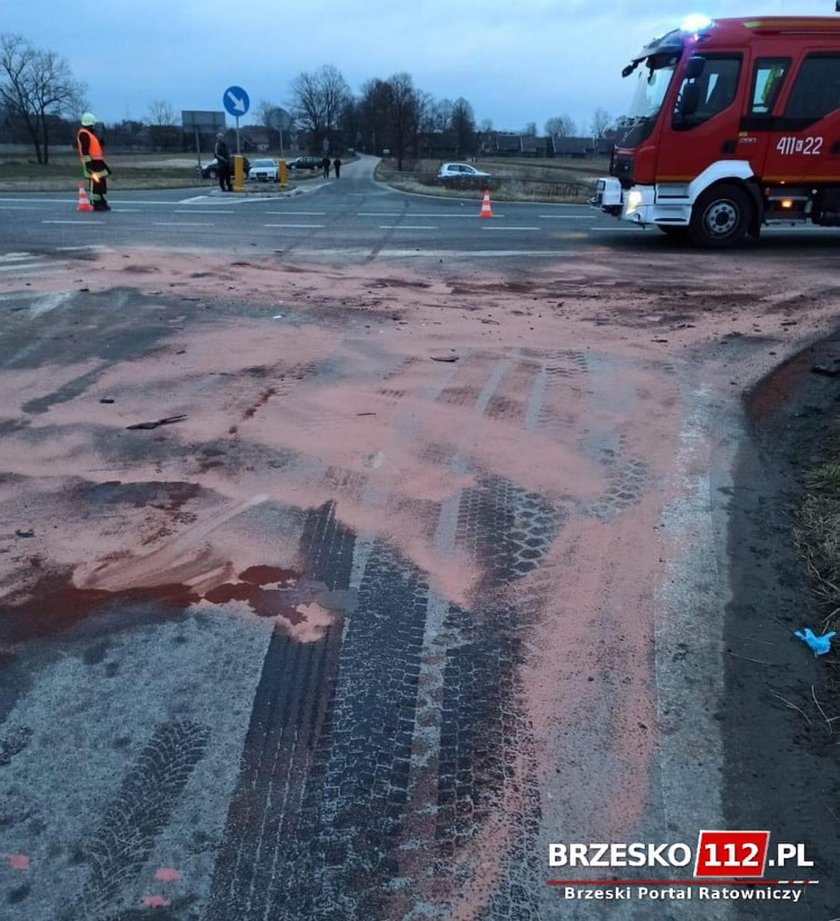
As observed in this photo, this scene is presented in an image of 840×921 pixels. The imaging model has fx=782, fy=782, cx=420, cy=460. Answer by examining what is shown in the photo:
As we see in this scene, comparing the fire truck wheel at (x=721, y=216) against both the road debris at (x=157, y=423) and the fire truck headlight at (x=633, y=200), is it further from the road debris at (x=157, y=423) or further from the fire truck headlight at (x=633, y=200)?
the road debris at (x=157, y=423)

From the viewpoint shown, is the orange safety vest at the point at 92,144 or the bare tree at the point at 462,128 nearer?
the orange safety vest at the point at 92,144

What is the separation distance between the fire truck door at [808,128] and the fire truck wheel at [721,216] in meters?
0.54

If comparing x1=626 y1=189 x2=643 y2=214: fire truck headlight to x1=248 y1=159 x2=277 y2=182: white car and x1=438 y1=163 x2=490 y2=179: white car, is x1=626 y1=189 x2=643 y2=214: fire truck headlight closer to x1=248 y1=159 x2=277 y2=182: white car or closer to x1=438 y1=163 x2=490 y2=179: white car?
x1=438 y1=163 x2=490 y2=179: white car

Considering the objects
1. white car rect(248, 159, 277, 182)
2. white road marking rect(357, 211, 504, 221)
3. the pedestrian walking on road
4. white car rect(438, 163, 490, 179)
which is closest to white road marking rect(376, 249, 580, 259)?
white road marking rect(357, 211, 504, 221)

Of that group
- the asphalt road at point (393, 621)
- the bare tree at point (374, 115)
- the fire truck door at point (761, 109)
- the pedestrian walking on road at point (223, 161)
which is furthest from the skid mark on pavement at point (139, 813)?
the bare tree at point (374, 115)

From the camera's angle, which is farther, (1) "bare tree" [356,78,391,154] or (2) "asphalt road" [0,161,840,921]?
(1) "bare tree" [356,78,391,154]

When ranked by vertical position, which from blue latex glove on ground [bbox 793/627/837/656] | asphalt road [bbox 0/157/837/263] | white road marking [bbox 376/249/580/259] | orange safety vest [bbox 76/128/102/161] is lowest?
blue latex glove on ground [bbox 793/627/837/656]

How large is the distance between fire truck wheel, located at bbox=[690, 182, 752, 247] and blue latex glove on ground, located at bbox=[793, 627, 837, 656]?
11503mm

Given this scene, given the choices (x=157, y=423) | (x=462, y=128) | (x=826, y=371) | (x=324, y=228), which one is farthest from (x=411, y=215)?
(x=462, y=128)

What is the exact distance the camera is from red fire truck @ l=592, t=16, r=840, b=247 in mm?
12266

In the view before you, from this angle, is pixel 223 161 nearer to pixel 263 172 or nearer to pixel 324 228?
pixel 324 228

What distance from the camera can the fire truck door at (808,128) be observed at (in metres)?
12.4

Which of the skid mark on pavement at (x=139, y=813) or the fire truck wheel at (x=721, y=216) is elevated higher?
the fire truck wheel at (x=721, y=216)

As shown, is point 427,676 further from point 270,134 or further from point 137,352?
point 270,134
